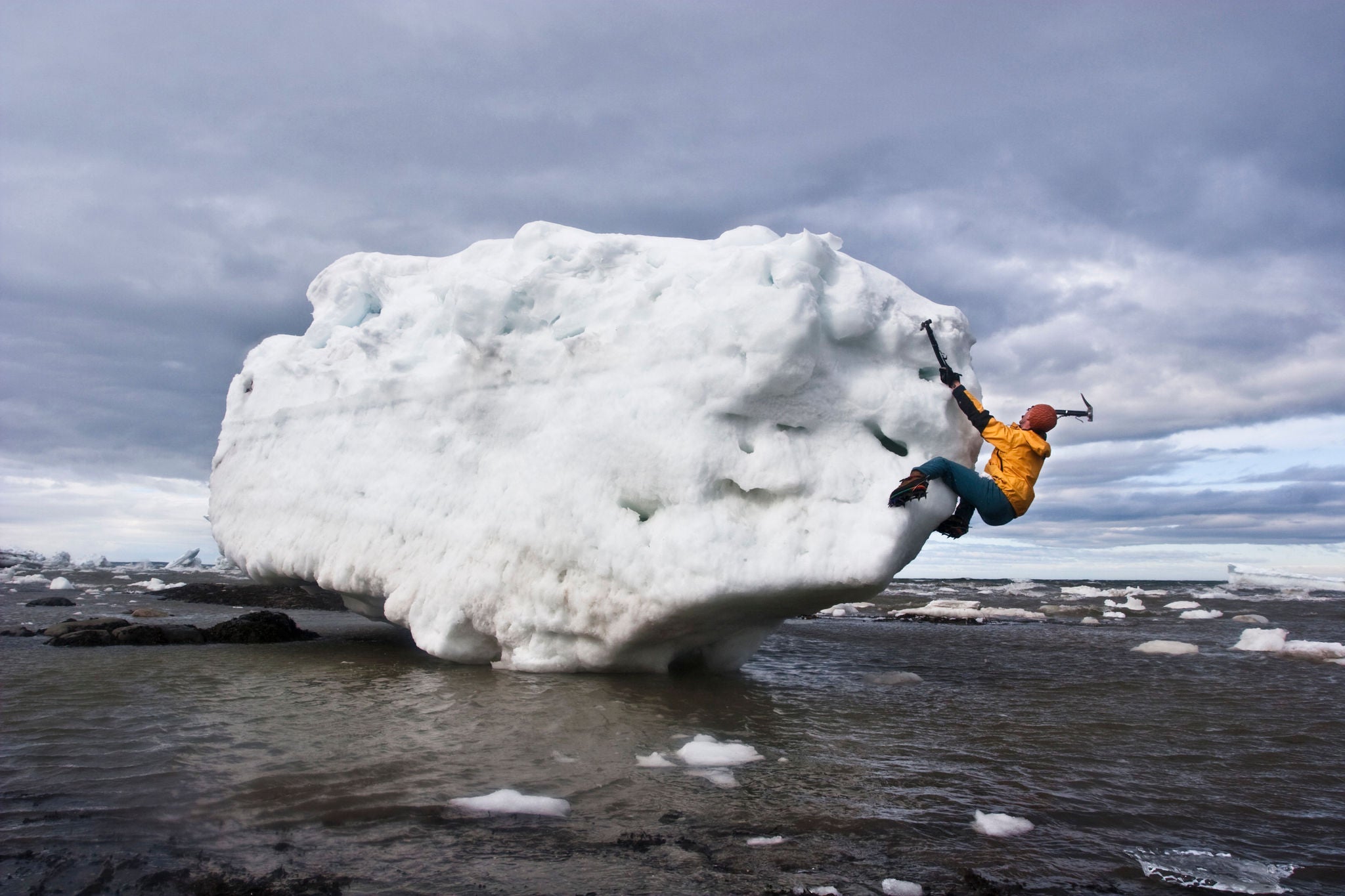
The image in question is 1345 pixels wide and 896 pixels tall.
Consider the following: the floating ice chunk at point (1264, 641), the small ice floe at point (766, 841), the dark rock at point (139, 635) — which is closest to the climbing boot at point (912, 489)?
the small ice floe at point (766, 841)

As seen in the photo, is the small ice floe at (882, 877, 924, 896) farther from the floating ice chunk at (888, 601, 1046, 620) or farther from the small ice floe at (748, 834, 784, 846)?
the floating ice chunk at (888, 601, 1046, 620)

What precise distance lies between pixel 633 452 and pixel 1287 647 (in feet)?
35.5

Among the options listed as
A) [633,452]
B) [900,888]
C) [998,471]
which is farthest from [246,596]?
[900,888]

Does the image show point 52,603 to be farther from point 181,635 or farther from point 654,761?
point 654,761

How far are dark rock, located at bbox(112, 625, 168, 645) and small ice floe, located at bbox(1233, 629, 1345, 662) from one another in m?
15.7

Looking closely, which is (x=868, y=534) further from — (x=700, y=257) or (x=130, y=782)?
(x=130, y=782)

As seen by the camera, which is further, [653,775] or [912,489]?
[912,489]

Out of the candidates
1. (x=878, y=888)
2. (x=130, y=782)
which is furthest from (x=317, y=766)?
(x=878, y=888)

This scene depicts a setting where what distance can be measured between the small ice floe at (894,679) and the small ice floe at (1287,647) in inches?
255

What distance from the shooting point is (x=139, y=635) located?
37.0 ft

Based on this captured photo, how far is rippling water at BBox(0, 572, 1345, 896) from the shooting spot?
363cm

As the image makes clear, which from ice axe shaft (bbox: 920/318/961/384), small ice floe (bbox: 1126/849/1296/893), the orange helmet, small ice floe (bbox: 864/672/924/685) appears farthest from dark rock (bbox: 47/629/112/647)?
small ice floe (bbox: 1126/849/1296/893)

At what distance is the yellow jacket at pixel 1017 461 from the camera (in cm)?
740

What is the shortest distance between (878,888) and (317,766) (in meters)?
3.30
